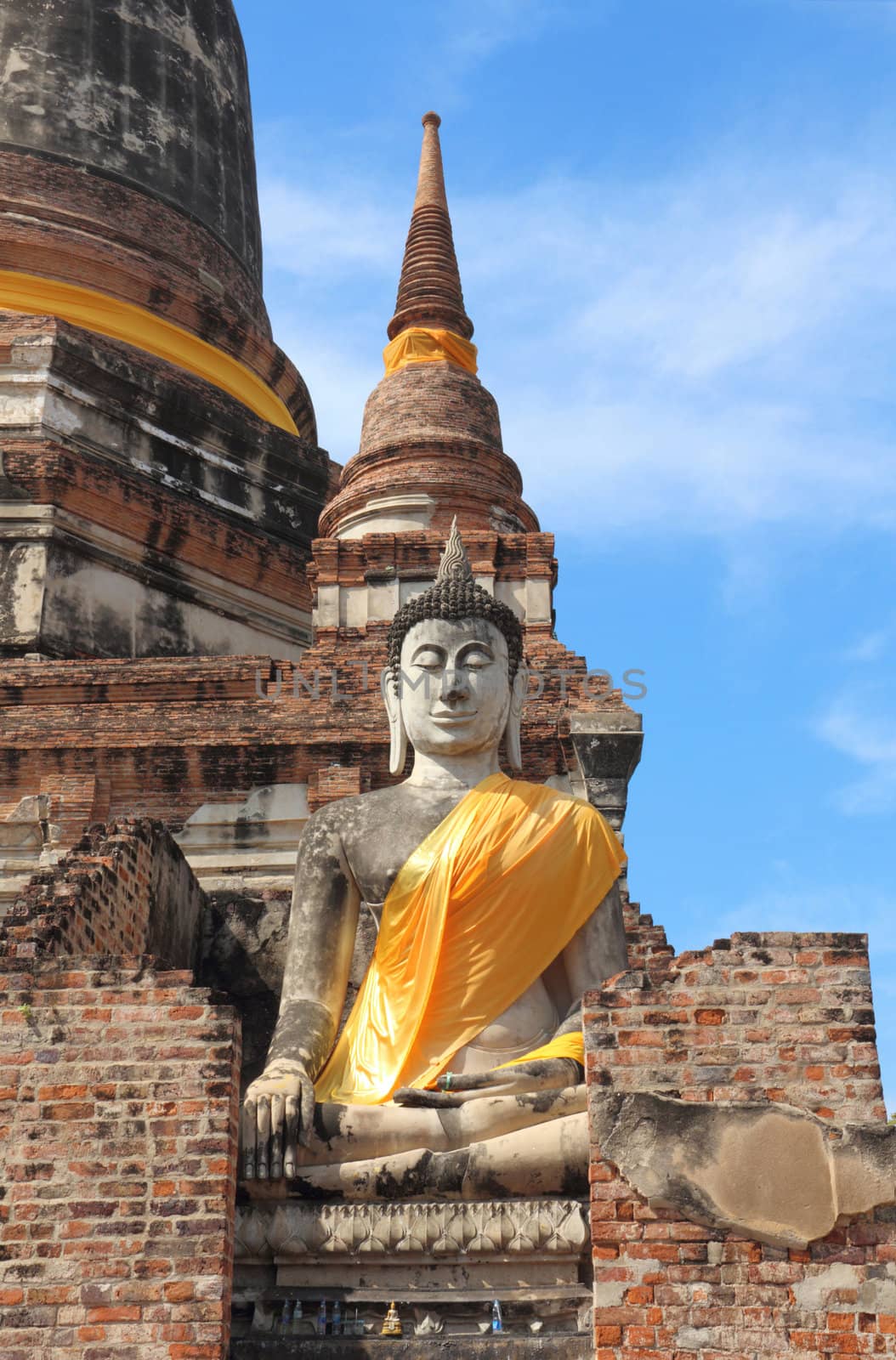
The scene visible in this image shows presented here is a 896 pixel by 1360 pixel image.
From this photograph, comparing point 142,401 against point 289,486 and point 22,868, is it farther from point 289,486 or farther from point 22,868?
point 22,868

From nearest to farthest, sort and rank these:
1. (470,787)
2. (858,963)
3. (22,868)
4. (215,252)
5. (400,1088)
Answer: (858,963) → (400,1088) → (470,787) → (22,868) → (215,252)

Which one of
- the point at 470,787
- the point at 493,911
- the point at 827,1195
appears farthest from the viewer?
the point at 470,787

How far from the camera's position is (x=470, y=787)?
27.0 ft

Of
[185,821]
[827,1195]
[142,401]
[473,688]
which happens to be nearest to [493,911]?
[473,688]

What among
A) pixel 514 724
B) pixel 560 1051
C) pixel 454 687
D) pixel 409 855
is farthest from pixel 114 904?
pixel 560 1051

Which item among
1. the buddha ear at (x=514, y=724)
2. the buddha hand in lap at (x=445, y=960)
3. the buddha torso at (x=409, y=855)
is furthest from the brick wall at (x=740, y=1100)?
the buddha ear at (x=514, y=724)

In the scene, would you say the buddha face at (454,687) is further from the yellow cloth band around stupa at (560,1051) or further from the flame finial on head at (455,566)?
the yellow cloth band around stupa at (560,1051)

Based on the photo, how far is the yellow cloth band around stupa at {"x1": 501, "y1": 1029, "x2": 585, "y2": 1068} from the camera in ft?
23.3

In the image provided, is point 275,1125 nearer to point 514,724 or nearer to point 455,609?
point 514,724

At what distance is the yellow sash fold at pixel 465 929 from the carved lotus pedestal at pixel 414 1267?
0.67 metres

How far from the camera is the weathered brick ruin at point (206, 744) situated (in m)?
6.14

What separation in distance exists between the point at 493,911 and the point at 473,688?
1115 mm

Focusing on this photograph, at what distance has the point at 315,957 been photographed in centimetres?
782

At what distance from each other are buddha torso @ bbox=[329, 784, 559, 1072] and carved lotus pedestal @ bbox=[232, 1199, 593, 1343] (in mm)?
826
